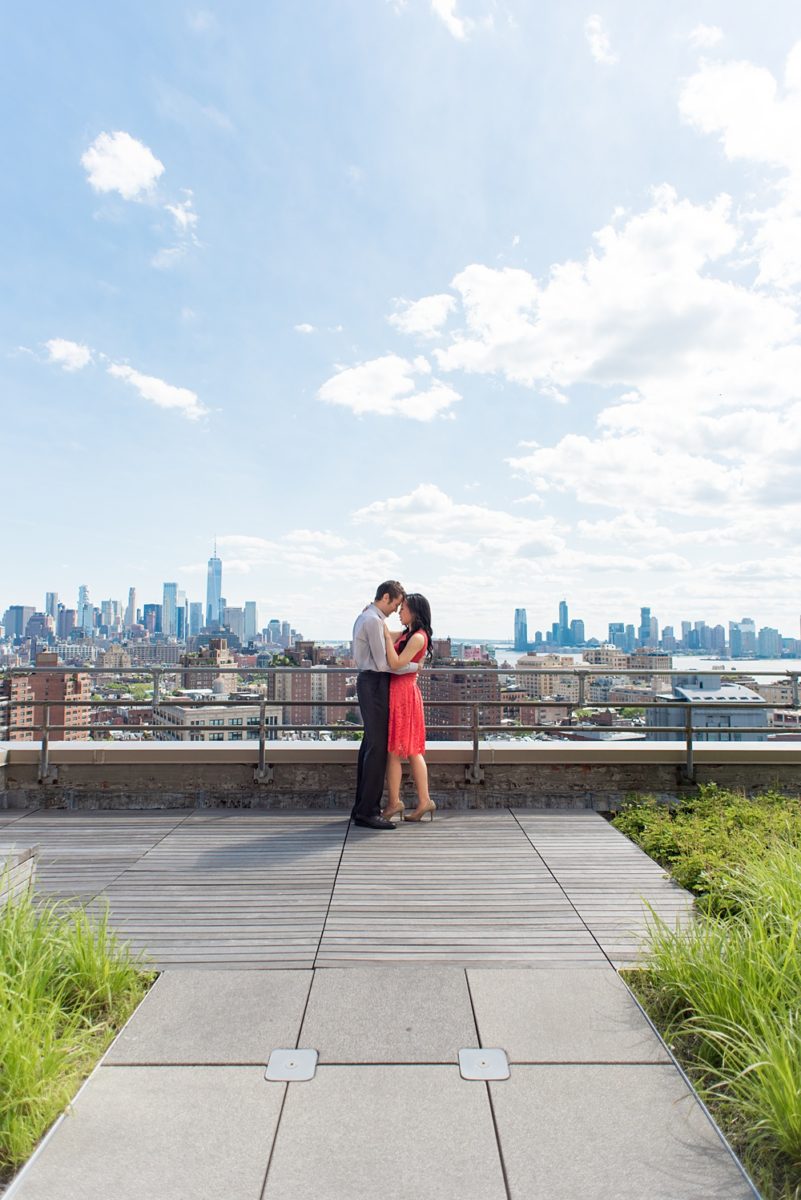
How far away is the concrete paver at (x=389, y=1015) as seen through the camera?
7.97 feet

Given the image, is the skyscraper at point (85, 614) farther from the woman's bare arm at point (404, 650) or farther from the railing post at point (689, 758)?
the railing post at point (689, 758)

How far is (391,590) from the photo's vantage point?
18.4 feet

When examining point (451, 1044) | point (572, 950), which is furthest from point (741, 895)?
point (451, 1044)

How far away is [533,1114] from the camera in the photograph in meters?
2.09

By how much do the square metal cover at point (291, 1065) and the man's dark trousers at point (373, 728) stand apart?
309 centimetres

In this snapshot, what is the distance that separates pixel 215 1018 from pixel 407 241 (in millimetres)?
11748

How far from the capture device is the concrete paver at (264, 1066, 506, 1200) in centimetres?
178

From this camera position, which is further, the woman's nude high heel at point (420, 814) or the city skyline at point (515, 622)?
the city skyline at point (515, 622)

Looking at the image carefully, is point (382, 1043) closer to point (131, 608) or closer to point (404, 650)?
point (404, 650)

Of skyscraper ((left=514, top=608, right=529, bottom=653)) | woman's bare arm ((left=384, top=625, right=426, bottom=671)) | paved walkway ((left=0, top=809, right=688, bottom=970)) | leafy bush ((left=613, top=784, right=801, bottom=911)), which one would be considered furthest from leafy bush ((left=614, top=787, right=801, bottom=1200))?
skyscraper ((left=514, top=608, right=529, bottom=653))

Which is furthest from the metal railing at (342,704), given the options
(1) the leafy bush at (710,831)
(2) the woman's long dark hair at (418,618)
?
(2) the woman's long dark hair at (418,618)

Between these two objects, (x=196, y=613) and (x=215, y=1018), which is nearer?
(x=215, y=1018)

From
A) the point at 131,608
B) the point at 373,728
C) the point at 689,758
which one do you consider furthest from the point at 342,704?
the point at 131,608

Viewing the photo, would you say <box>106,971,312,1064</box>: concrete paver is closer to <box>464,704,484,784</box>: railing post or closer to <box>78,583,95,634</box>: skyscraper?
<box>464,704,484,784</box>: railing post
